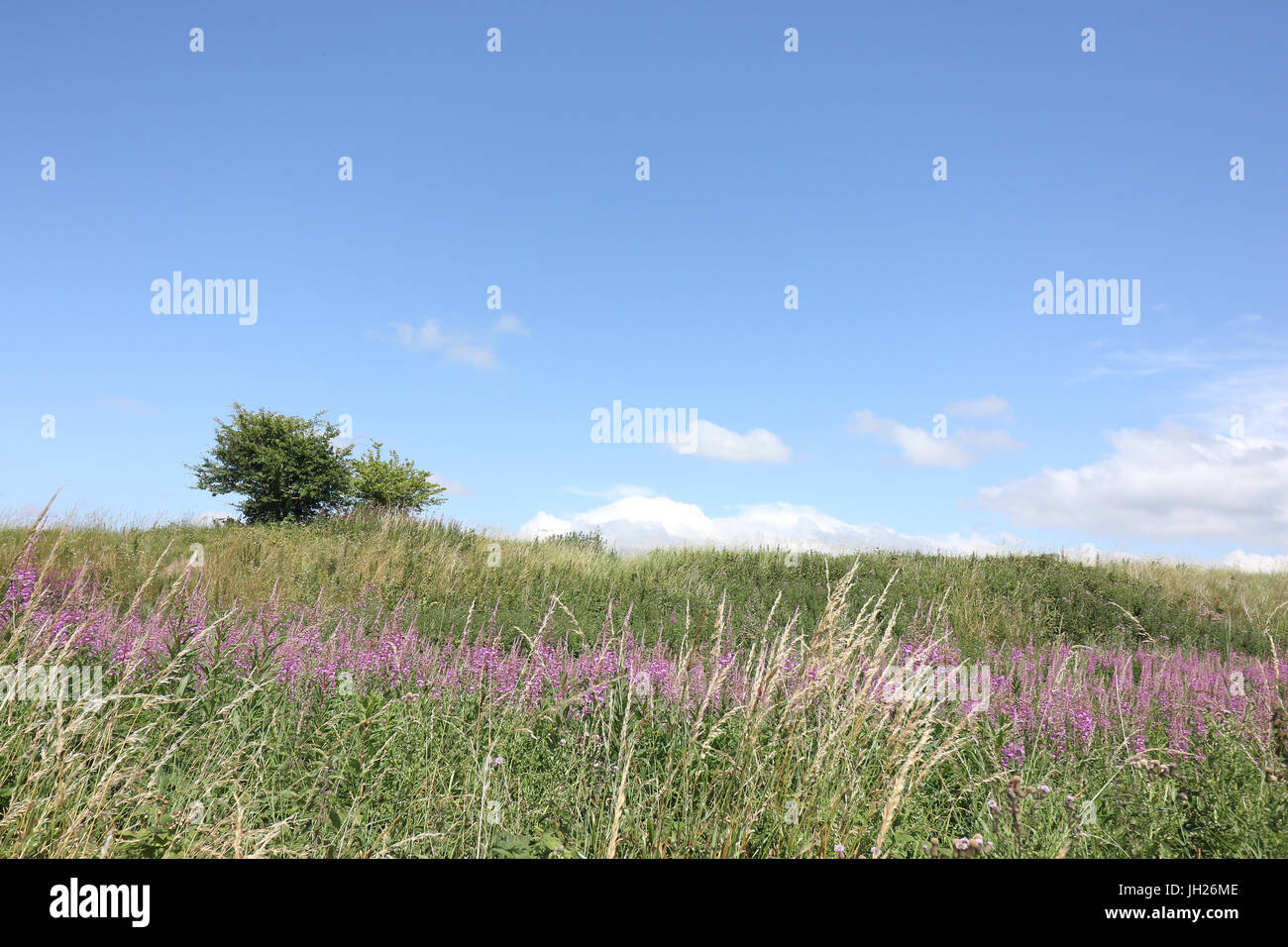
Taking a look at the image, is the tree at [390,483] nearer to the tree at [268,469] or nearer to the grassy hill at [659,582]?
the tree at [268,469]

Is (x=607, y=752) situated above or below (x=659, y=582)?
above

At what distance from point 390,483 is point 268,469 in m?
5.08

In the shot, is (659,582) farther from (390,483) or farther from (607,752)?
(390,483)

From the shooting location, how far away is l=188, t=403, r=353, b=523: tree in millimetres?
23906

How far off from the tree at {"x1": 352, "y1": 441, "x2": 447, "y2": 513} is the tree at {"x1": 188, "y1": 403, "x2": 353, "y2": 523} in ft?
7.57

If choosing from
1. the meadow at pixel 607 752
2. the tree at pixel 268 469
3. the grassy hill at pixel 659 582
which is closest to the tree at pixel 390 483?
the tree at pixel 268 469

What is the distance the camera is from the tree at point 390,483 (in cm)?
2772

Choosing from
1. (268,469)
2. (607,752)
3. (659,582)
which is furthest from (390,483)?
(607,752)

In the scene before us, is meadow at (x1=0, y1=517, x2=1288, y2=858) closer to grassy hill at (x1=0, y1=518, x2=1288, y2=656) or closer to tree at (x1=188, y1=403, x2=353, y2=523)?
grassy hill at (x1=0, y1=518, x2=1288, y2=656)

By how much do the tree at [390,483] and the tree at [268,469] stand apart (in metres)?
2.31

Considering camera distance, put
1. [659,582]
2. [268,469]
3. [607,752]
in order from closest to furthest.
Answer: [607,752] < [659,582] < [268,469]

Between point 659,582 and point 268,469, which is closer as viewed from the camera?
point 659,582

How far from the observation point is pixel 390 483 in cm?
2795
